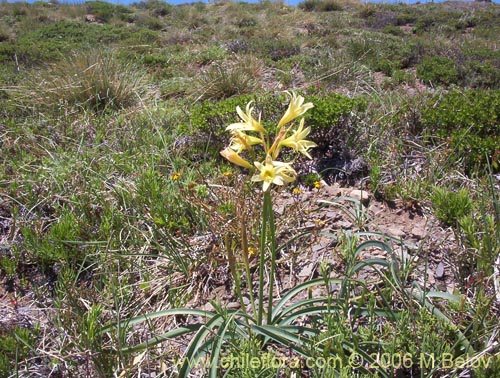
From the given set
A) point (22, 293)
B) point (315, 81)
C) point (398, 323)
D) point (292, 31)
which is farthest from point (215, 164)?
point (292, 31)

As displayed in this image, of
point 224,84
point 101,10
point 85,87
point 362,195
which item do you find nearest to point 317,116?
point 362,195

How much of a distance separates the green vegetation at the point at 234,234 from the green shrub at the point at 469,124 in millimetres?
19

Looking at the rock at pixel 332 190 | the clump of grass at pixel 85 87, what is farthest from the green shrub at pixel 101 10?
the rock at pixel 332 190

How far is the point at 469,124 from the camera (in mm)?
3412

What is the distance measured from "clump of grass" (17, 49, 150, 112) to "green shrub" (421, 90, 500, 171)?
10.8 feet

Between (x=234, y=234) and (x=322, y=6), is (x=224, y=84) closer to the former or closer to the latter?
(x=234, y=234)

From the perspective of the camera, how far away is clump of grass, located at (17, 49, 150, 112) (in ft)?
15.9

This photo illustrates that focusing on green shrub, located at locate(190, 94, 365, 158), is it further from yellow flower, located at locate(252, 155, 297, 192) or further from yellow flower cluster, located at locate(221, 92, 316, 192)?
yellow flower, located at locate(252, 155, 297, 192)

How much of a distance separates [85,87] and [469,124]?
4.34m

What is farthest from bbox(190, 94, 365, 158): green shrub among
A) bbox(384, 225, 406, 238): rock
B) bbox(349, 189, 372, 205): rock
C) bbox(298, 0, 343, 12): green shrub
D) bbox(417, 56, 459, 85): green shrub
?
bbox(298, 0, 343, 12): green shrub

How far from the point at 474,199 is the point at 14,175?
3.62 meters

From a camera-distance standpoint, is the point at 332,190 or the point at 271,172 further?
the point at 332,190

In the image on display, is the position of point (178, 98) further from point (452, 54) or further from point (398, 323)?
point (452, 54)

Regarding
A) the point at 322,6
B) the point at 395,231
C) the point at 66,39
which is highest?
the point at 322,6
